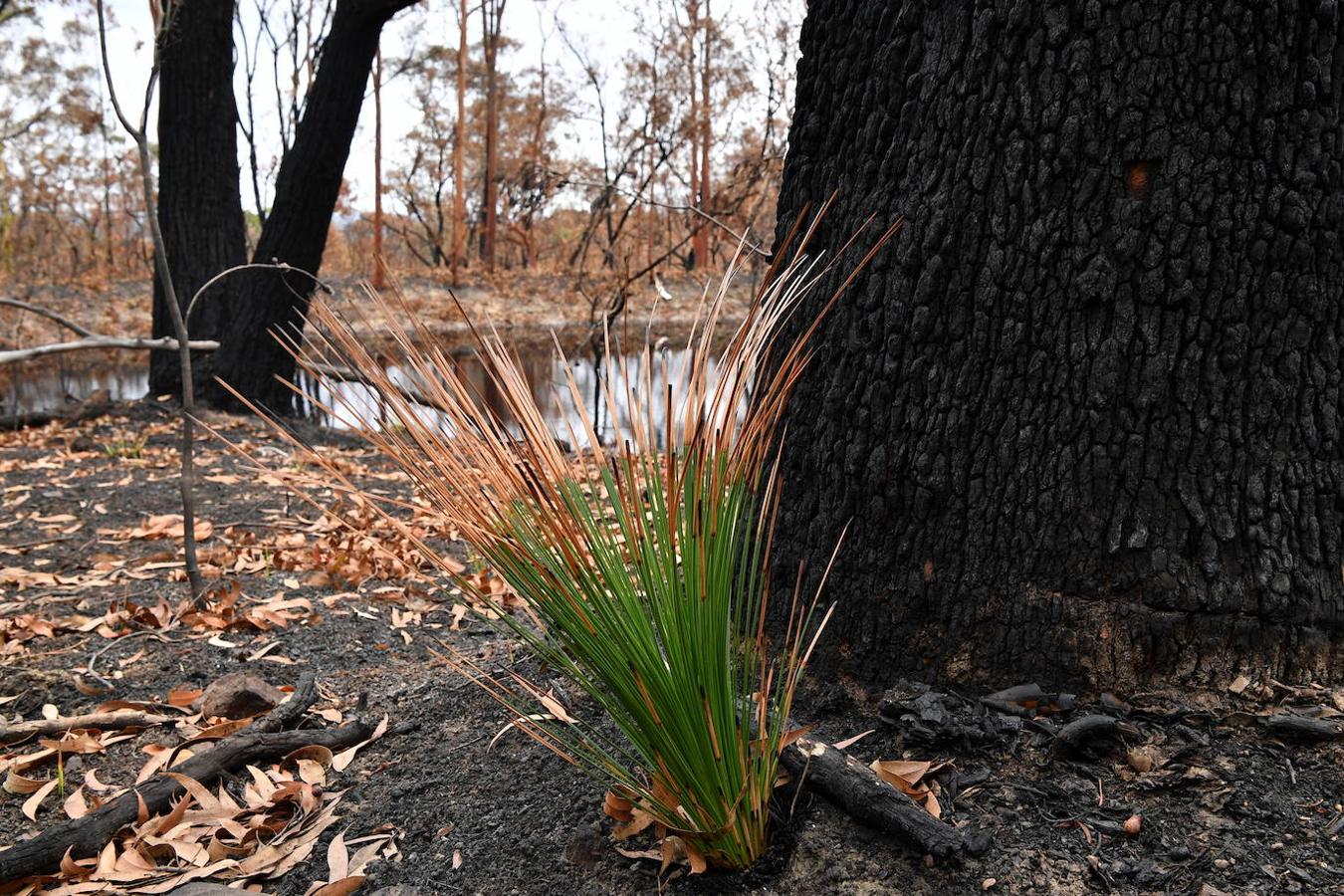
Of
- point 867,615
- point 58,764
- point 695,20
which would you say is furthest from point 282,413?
point 695,20

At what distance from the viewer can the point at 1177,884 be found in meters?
1.20

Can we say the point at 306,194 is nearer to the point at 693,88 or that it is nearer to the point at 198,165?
the point at 198,165

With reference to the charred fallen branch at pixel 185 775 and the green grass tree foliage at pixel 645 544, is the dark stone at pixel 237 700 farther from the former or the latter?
the green grass tree foliage at pixel 645 544

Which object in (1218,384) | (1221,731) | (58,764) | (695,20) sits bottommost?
(58,764)

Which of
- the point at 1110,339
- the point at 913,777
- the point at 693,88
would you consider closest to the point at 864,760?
the point at 913,777

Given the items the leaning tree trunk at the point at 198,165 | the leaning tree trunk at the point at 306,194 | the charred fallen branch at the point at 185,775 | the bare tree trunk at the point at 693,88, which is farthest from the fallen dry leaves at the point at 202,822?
the bare tree trunk at the point at 693,88

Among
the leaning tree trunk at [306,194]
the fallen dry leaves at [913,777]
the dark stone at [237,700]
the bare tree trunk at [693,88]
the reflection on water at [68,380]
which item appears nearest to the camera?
the fallen dry leaves at [913,777]

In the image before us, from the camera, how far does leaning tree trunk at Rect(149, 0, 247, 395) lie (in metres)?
6.21

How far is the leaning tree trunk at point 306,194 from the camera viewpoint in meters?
5.79

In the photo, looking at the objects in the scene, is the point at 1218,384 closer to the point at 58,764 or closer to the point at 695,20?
the point at 58,764

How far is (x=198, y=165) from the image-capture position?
20.6 ft

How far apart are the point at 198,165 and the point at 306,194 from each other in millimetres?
1042

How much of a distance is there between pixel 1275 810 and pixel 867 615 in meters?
0.66

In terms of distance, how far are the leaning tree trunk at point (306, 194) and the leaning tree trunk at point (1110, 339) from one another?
505 cm
